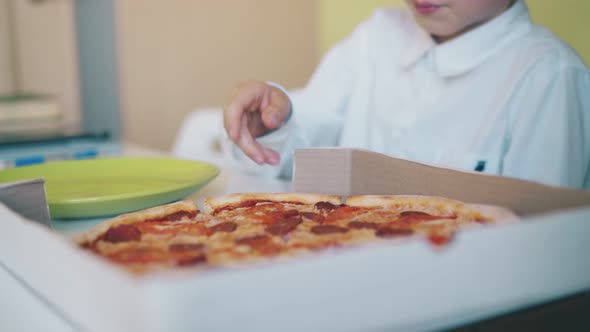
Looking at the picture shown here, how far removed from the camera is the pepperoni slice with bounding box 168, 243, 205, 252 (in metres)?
0.58

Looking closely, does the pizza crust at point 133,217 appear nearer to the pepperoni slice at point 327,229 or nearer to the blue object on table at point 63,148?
the pepperoni slice at point 327,229

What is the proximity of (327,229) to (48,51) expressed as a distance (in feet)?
7.15

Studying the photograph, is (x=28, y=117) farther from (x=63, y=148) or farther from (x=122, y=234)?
(x=122, y=234)

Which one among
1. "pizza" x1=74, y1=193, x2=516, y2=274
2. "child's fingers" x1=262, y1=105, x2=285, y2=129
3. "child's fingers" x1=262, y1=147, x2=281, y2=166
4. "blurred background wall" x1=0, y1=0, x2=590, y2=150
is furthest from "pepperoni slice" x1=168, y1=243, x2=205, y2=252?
"blurred background wall" x1=0, y1=0, x2=590, y2=150

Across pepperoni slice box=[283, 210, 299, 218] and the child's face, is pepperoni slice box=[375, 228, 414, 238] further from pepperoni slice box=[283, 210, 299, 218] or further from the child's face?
the child's face

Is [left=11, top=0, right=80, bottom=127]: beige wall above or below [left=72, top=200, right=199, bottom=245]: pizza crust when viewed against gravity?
above

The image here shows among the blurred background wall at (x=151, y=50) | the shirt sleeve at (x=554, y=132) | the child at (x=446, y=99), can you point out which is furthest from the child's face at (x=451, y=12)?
the blurred background wall at (x=151, y=50)

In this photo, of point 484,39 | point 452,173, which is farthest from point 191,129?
point 452,173

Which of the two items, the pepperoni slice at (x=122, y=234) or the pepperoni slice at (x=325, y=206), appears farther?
the pepperoni slice at (x=325, y=206)

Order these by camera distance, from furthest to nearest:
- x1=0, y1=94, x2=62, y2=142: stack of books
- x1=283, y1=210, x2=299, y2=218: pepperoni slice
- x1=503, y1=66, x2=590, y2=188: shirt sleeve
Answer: x1=0, y1=94, x2=62, y2=142: stack of books < x1=503, y1=66, x2=590, y2=188: shirt sleeve < x1=283, y1=210, x2=299, y2=218: pepperoni slice

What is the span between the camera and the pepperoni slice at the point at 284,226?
→ 2.13 ft

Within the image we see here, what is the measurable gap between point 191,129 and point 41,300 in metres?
1.28

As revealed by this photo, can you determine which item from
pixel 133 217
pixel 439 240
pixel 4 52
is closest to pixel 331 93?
pixel 133 217

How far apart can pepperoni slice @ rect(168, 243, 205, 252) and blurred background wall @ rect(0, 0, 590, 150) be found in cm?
177
